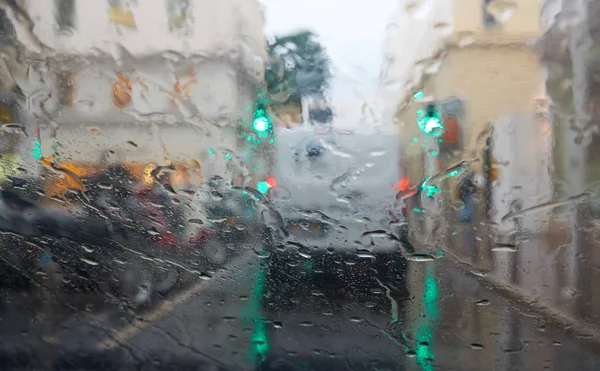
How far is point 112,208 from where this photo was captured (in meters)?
3.11

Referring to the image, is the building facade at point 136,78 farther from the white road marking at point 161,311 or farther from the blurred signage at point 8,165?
the white road marking at point 161,311

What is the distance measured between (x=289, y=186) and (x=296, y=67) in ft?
2.47

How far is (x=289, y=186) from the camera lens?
124 inches

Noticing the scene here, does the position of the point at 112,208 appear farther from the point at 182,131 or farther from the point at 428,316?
the point at 428,316

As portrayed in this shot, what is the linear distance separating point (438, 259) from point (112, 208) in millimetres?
2068

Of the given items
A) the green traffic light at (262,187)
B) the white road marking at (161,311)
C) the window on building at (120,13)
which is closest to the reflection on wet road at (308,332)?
the white road marking at (161,311)

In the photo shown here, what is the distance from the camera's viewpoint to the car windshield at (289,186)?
2771mm

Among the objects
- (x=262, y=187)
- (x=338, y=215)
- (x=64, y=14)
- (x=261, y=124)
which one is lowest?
(x=338, y=215)

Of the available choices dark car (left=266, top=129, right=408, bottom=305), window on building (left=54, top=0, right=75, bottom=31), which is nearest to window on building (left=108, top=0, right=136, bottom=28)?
window on building (left=54, top=0, right=75, bottom=31)

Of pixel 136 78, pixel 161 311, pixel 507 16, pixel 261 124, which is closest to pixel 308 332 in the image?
pixel 161 311

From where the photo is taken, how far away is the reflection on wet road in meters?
2.60

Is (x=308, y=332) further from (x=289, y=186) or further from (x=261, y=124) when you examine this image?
(x=261, y=124)

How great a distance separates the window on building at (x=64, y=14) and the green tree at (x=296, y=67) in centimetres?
129

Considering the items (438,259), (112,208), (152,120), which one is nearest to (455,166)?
(438,259)
